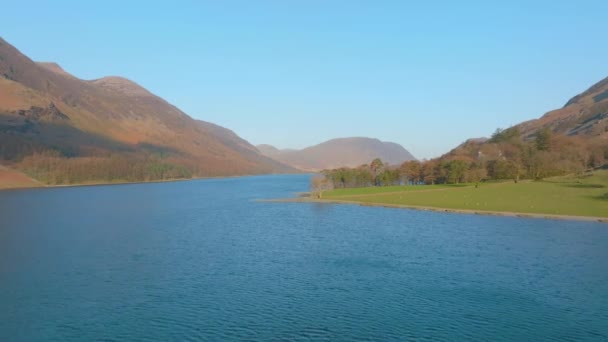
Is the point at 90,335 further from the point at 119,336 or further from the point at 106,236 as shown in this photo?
the point at 106,236

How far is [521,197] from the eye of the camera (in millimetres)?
119500

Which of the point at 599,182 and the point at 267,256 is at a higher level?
the point at 599,182

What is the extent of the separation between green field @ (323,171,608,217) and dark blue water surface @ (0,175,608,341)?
1878 cm

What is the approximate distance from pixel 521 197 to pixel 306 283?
93282 mm

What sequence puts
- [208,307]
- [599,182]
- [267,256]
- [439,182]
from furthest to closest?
[439,182] < [599,182] < [267,256] < [208,307]

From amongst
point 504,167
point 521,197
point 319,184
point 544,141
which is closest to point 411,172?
point 504,167

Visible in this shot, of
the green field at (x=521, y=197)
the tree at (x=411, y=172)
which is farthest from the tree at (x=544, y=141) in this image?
the tree at (x=411, y=172)

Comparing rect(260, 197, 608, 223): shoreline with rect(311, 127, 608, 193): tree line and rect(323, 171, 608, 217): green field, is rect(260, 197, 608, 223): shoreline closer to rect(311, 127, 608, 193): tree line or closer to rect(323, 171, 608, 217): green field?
rect(323, 171, 608, 217): green field

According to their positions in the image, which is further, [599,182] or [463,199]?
[599,182]

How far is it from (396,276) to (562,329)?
53.0 feet

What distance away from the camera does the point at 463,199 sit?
122m

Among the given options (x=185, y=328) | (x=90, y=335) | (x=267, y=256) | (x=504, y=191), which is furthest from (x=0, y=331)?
(x=504, y=191)

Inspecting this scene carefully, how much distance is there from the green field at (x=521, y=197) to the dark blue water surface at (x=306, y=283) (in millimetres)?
18782

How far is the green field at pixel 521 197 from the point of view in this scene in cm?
9812
